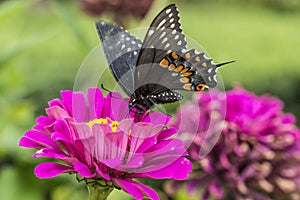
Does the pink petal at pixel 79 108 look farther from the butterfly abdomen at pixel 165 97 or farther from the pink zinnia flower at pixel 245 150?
the pink zinnia flower at pixel 245 150

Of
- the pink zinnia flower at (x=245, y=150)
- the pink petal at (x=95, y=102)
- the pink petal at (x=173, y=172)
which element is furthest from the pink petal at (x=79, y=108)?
the pink zinnia flower at (x=245, y=150)

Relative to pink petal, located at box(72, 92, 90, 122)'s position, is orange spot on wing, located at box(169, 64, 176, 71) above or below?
below

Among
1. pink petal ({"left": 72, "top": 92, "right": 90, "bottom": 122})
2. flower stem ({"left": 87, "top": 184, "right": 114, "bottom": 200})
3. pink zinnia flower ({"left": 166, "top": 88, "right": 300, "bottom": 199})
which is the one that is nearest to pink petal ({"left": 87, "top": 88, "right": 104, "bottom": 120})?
pink petal ({"left": 72, "top": 92, "right": 90, "bottom": 122})

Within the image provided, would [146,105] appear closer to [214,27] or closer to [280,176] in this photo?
[280,176]

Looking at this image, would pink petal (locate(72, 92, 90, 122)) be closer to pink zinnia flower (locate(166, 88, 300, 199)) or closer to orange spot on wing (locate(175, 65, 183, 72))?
orange spot on wing (locate(175, 65, 183, 72))

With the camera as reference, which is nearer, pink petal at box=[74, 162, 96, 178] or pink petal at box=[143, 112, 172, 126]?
pink petal at box=[74, 162, 96, 178]

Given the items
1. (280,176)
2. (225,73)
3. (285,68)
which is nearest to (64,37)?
(225,73)

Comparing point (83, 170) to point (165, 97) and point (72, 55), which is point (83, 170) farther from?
point (72, 55)
